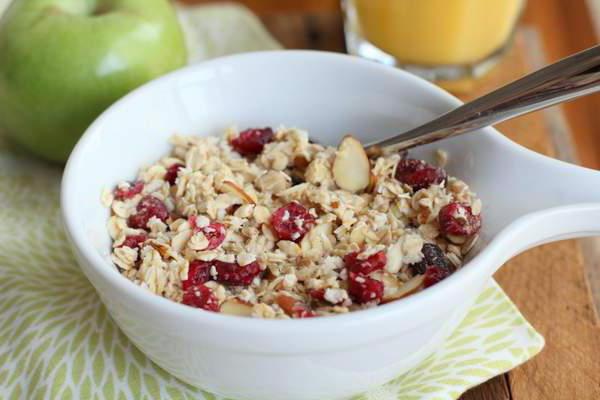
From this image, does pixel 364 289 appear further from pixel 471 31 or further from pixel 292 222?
pixel 471 31

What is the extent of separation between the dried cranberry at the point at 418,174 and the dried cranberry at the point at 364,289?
0.20 meters

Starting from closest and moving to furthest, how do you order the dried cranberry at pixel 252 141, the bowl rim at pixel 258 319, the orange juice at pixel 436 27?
the bowl rim at pixel 258 319 < the dried cranberry at pixel 252 141 < the orange juice at pixel 436 27

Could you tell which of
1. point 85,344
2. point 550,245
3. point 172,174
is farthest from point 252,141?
point 550,245

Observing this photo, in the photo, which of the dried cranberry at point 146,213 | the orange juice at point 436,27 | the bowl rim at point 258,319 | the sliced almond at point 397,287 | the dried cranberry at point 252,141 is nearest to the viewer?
the bowl rim at point 258,319

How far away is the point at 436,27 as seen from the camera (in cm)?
136

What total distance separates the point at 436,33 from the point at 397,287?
25.9 inches

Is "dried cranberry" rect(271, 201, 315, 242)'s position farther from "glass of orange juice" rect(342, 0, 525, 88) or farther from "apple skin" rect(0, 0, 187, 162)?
"glass of orange juice" rect(342, 0, 525, 88)

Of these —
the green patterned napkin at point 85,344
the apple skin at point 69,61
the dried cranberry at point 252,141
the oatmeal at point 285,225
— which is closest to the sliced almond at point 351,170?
the oatmeal at point 285,225

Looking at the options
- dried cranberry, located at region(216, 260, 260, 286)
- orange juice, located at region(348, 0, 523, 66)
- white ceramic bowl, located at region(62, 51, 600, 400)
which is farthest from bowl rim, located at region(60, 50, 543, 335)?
orange juice, located at region(348, 0, 523, 66)

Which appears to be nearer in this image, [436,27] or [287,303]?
[287,303]

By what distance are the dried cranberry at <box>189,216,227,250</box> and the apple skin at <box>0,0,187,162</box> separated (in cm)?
36

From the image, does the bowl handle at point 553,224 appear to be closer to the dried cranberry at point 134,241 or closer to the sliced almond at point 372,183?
the sliced almond at point 372,183

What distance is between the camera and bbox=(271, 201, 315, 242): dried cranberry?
903 millimetres

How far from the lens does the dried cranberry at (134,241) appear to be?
0.91 metres
